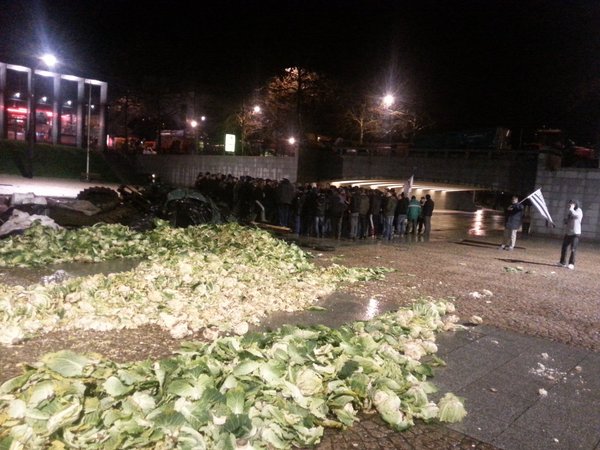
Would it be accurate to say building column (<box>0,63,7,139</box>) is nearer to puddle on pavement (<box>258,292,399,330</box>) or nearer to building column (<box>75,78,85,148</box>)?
building column (<box>75,78,85,148</box>)

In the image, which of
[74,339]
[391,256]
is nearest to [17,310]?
[74,339]

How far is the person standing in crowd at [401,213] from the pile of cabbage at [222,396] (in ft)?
38.6

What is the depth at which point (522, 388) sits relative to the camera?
476cm

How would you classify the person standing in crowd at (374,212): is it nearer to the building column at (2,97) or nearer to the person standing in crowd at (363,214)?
the person standing in crowd at (363,214)

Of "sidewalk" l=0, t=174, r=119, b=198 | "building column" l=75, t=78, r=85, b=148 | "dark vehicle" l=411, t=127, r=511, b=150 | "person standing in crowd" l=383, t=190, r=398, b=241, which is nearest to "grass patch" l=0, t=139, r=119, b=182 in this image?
"sidewalk" l=0, t=174, r=119, b=198

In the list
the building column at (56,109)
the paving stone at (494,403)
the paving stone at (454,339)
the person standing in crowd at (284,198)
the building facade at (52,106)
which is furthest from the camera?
the building column at (56,109)

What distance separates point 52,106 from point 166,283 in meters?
42.0

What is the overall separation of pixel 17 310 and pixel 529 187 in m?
24.7

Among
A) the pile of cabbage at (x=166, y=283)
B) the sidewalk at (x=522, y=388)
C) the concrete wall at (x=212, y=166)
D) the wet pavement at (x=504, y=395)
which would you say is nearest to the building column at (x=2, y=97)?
the concrete wall at (x=212, y=166)

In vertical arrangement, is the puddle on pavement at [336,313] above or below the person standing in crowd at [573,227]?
below

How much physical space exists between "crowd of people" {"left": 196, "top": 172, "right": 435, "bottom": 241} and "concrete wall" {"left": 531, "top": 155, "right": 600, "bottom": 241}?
5559 mm

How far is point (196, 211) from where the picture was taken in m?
14.4

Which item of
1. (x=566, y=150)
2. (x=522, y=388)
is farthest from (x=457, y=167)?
A: (x=522, y=388)

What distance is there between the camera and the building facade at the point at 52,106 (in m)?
39.2
